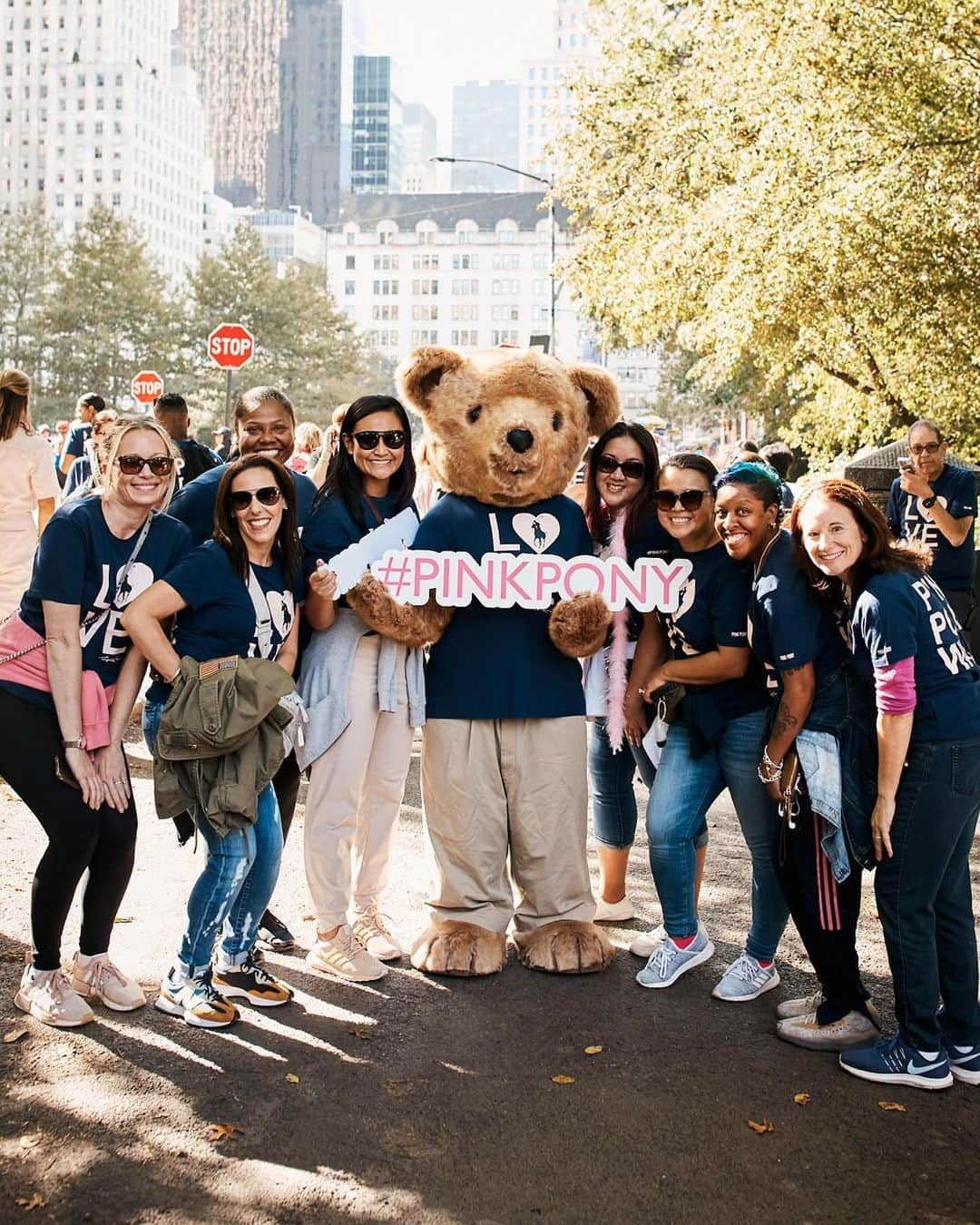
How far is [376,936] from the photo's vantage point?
17.3ft

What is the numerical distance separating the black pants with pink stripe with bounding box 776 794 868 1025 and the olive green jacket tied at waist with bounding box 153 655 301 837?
5.71 ft

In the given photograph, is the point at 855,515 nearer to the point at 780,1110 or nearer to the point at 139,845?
the point at 780,1110

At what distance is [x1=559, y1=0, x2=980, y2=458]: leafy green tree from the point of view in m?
10.6

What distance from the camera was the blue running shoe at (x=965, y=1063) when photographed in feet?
13.6

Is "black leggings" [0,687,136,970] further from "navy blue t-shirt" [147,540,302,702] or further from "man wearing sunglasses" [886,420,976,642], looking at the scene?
"man wearing sunglasses" [886,420,976,642]

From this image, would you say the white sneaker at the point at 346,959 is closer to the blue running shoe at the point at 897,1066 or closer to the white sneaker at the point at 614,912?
the white sneaker at the point at 614,912

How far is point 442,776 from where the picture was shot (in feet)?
16.9

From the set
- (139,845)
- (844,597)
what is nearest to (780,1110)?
(844,597)

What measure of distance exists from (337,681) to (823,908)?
1.93 m

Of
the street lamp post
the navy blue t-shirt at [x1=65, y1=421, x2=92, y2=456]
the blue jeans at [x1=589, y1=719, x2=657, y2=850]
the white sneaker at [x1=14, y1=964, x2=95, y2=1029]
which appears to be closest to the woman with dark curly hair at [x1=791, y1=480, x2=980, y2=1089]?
the blue jeans at [x1=589, y1=719, x2=657, y2=850]

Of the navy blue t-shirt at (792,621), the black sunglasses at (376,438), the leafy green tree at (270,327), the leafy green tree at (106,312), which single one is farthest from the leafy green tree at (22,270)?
the navy blue t-shirt at (792,621)

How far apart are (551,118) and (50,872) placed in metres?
19.1

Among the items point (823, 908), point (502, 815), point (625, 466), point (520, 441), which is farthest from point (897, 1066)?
point (520, 441)

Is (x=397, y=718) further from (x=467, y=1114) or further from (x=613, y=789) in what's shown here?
(x=467, y=1114)
